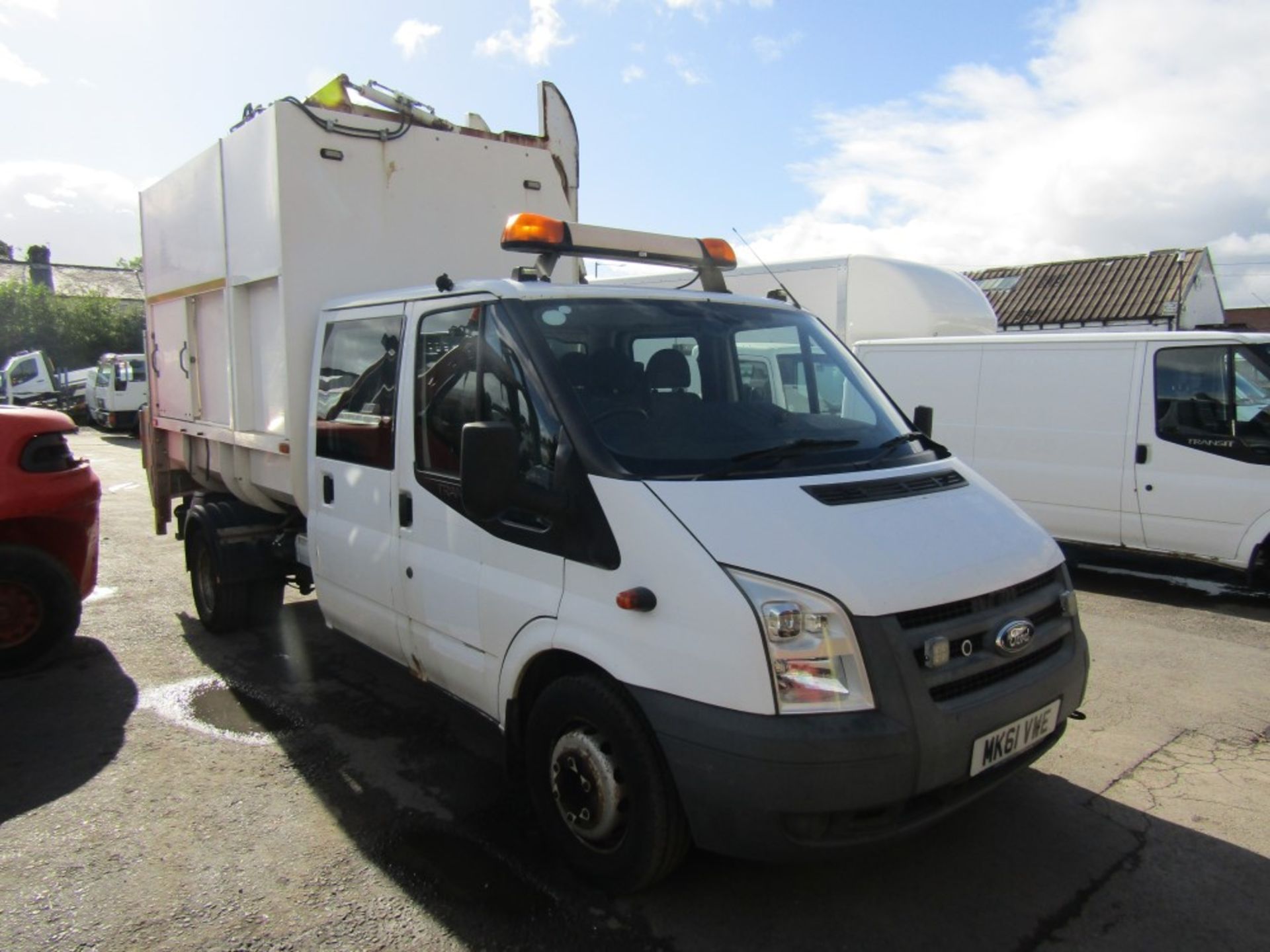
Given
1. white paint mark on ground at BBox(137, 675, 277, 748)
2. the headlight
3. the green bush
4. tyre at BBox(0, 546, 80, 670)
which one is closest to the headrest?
the headlight

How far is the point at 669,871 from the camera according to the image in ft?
9.36

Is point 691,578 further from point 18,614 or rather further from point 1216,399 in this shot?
point 1216,399

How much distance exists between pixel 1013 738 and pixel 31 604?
5.41 metres

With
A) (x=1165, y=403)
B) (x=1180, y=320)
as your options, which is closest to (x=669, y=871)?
(x=1165, y=403)

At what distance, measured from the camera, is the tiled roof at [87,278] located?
1827 inches

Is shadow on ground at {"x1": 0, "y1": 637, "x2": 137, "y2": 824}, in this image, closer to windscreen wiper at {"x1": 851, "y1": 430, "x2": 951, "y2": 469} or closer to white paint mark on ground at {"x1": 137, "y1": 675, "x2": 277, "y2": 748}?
white paint mark on ground at {"x1": 137, "y1": 675, "x2": 277, "y2": 748}

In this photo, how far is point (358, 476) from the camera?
4.25m

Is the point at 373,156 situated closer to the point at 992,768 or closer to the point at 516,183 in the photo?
the point at 516,183

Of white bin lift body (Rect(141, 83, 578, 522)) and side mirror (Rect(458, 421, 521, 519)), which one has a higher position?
white bin lift body (Rect(141, 83, 578, 522))

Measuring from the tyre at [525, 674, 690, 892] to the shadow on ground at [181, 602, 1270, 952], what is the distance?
19 centimetres

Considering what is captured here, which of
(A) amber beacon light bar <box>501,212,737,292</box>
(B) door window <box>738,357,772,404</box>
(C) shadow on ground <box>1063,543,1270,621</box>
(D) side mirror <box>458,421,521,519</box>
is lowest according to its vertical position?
(C) shadow on ground <box>1063,543,1270,621</box>

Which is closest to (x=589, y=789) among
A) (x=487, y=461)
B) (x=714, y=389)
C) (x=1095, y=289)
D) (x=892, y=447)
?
(x=487, y=461)

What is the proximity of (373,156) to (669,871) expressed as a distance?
4.24 m

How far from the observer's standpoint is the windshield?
3084 millimetres
